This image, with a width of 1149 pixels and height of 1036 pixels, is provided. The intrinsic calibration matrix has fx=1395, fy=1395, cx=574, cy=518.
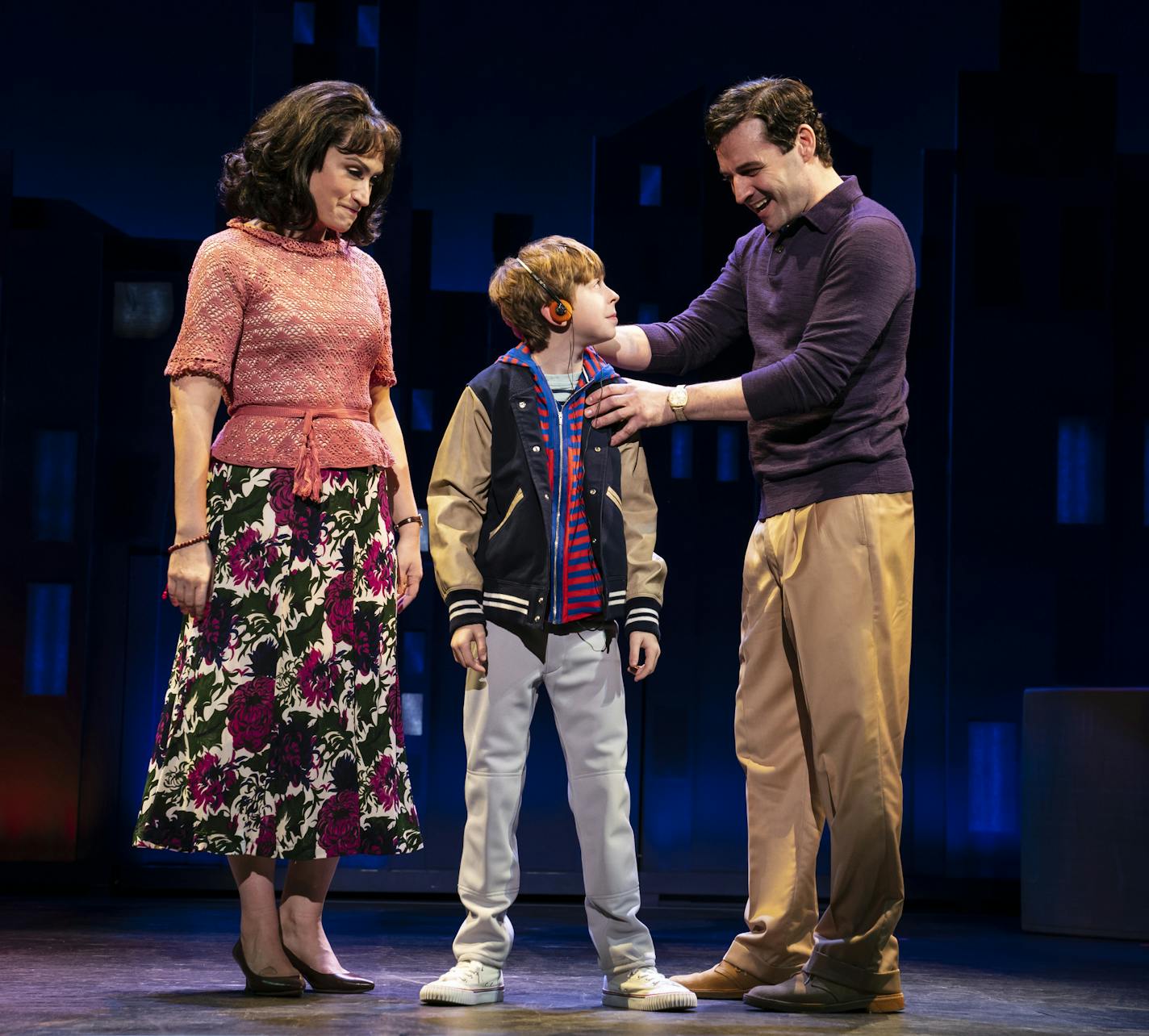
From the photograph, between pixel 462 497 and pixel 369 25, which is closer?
pixel 462 497

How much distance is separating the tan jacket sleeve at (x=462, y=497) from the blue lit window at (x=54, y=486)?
2.07 m

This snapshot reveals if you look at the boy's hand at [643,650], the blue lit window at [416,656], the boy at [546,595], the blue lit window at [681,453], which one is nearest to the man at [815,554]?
the boy at [546,595]

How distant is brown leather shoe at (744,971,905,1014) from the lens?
226 cm

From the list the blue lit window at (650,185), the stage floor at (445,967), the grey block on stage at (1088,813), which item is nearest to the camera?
the stage floor at (445,967)

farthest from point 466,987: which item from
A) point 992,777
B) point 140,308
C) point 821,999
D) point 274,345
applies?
point 140,308

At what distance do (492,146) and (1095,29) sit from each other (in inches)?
74.5

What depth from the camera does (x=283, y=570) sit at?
7.55 feet

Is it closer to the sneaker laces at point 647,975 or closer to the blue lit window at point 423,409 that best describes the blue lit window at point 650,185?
the blue lit window at point 423,409

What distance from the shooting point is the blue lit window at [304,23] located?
414cm

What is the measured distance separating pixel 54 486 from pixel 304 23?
5.09ft

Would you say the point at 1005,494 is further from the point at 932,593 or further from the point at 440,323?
the point at 440,323

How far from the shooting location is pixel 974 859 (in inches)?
164

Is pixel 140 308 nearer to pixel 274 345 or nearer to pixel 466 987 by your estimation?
pixel 274 345

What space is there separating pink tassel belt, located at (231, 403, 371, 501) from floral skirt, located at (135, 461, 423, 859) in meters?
0.02
